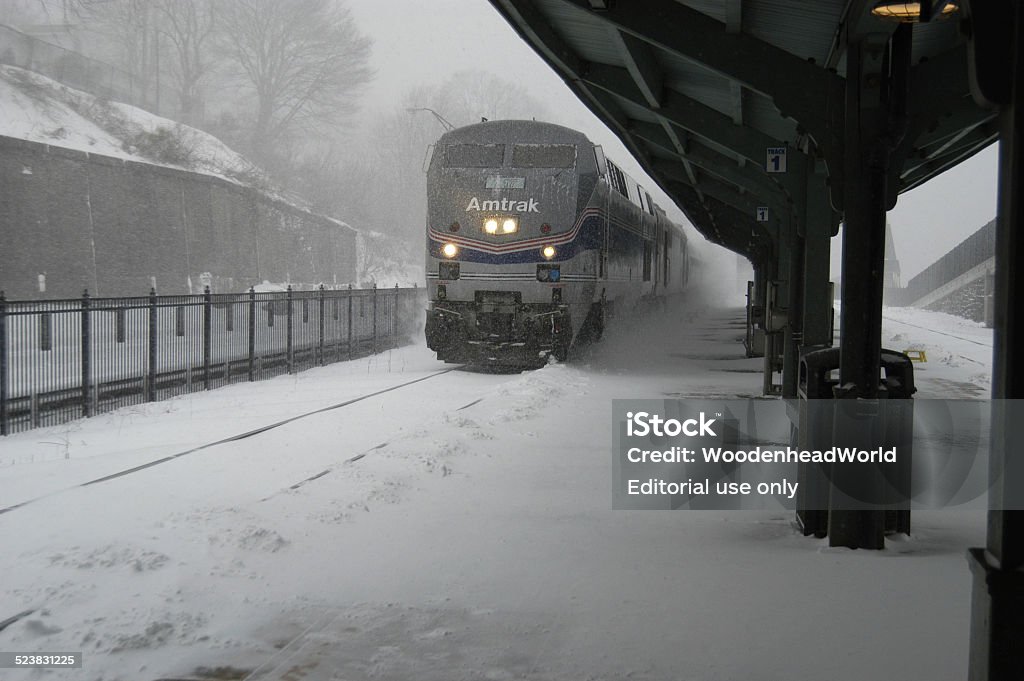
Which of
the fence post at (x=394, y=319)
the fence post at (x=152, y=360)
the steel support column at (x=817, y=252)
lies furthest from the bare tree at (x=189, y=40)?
the steel support column at (x=817, y=252)

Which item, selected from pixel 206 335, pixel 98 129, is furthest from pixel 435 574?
pixel 98 129

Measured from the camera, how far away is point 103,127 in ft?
114

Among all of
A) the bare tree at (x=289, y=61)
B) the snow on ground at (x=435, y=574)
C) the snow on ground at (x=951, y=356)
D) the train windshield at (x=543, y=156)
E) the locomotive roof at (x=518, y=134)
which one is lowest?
the snow on ground at (x=435, y=574)

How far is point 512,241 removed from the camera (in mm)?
15461

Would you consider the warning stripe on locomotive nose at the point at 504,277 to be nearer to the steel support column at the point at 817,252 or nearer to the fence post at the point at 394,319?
the steel support column at the point at 817,252

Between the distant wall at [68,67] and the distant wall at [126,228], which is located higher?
the distant wall at [68,67]

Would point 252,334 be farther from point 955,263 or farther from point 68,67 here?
point 955,263

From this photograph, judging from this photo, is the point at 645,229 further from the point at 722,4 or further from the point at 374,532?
the point at 374,532

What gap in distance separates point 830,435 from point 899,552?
2.39ft

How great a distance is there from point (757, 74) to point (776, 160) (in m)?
3.93

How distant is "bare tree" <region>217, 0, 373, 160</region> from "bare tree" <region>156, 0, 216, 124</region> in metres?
1.08

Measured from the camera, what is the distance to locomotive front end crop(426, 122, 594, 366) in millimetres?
Answer: 15438

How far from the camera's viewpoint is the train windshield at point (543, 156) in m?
15.9

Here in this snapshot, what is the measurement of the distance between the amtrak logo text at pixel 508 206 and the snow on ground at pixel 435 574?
6.79 m
